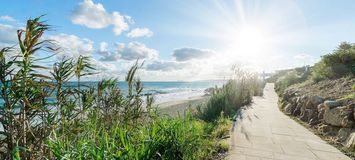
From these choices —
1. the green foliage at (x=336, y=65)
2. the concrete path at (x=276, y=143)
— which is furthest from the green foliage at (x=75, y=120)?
the green foliage at (x=336, y=65)

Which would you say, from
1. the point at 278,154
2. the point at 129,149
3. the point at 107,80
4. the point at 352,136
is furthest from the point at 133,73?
the point at 352,136

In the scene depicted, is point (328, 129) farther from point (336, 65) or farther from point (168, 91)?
point (168, 91)

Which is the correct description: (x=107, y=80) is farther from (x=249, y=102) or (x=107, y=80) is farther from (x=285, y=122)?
(x=249, y=102)

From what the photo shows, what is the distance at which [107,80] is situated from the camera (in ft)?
14.7

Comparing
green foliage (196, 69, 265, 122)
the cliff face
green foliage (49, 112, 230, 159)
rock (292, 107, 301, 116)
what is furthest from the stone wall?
green foliage (49, 112, 230, 159)

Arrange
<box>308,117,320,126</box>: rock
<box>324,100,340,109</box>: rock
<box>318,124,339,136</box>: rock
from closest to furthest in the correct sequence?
<box>318,124,339,136</box>: rock
<box>324,100,340,109</box>: rock
<box>308,117,320,126</box>: rock

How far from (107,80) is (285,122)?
17.7ft

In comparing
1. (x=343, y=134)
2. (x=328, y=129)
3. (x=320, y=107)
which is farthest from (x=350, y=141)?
(x=320, y=107)

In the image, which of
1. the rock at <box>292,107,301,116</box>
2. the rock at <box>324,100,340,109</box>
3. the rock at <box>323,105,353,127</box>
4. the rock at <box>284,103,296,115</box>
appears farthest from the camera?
the rock at <box>284,103,296,115</box>

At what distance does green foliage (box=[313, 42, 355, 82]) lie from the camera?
10.4 m

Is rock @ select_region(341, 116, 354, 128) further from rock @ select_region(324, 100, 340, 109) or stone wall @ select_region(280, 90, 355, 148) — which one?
rock @ select_region(324, 100, 340, 109)

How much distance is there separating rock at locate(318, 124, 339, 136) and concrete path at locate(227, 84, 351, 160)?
290 mm

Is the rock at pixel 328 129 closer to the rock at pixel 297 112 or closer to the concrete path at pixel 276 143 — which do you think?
the concrete path at pixel 276 143

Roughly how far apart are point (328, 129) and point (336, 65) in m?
5.89
